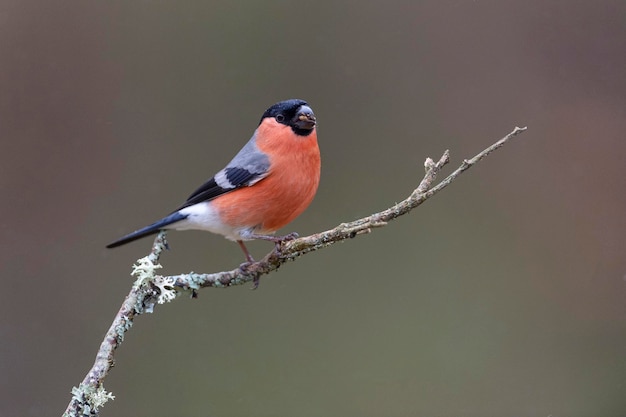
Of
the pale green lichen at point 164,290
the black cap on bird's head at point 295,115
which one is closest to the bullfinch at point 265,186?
the black cap on bird's head at point 295,115

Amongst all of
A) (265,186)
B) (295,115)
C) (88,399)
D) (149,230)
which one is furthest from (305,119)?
(88,399)

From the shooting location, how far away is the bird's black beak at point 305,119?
178 centimetres

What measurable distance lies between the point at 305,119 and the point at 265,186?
0.23m

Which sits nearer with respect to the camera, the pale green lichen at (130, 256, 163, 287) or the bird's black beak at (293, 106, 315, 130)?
the pale green lichen at (130, 256, 163, 287)

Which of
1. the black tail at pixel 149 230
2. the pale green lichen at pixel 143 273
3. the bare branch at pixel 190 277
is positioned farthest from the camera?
the black tail at pixel 149 230

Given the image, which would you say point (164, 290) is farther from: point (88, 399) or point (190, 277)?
point (88, 399)

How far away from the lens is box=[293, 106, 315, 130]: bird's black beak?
178cm

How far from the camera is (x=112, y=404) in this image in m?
2.85

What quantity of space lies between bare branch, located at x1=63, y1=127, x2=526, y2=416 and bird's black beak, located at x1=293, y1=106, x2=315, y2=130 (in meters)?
0.37

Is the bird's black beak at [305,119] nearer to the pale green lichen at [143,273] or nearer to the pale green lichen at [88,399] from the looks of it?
the pale green lichen at [143,273]

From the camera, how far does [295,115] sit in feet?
6.05

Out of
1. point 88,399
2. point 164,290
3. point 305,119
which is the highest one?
point 305,119

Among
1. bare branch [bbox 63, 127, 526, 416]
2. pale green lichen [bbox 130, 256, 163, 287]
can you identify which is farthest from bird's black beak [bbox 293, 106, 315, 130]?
pale green lichen [bbox 130, 256, 163, 287]

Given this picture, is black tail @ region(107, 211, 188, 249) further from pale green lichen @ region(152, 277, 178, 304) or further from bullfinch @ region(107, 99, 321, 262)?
pale green lichen @ region(152, 277, 178, 304)
